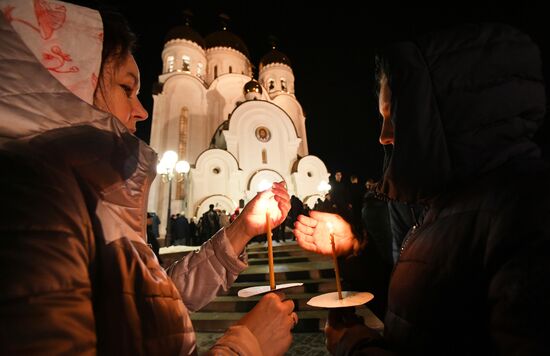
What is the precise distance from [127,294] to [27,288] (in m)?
0.31

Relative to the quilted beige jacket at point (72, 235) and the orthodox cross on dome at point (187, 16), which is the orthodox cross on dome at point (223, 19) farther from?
the quilted beige jacket at point (72, 235)

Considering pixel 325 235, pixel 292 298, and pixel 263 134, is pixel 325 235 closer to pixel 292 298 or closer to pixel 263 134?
pixel 292 298

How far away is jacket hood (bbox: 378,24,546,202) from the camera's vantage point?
3.80 ft

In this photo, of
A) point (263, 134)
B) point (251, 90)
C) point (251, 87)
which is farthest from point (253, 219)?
point (251, 87)

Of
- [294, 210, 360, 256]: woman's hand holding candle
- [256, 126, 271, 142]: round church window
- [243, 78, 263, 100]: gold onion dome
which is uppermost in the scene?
[243, 78, 263, 100]: gold onion dome

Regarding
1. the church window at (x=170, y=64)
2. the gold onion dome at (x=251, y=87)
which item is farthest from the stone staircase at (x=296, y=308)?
the church window at (x=170, y=64)

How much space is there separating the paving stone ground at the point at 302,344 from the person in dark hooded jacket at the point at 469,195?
268 cm

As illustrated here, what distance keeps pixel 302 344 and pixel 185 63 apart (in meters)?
32.5

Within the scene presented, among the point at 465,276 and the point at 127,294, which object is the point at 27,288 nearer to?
the point at 127,294

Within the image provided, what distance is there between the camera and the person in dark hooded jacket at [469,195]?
0.81 m

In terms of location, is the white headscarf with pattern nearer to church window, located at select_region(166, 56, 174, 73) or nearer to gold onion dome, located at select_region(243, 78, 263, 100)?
gold onion dome, located at select_region(243, 78, 263, 100)

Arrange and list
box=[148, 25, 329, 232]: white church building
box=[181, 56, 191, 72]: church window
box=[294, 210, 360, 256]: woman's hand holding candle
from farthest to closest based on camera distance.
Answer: box=[181, 56, 191, 72]: church window, box=[148, 25, 329, 232]: white church building, box=[294, 210, 360, 256]: woman's hand holding candle

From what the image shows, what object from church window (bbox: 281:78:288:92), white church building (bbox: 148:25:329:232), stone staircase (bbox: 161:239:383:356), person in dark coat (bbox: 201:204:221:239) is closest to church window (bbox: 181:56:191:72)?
white church building (bbox: 148:25:329:232)

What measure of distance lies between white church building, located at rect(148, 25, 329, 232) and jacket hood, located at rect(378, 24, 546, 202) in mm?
20770
